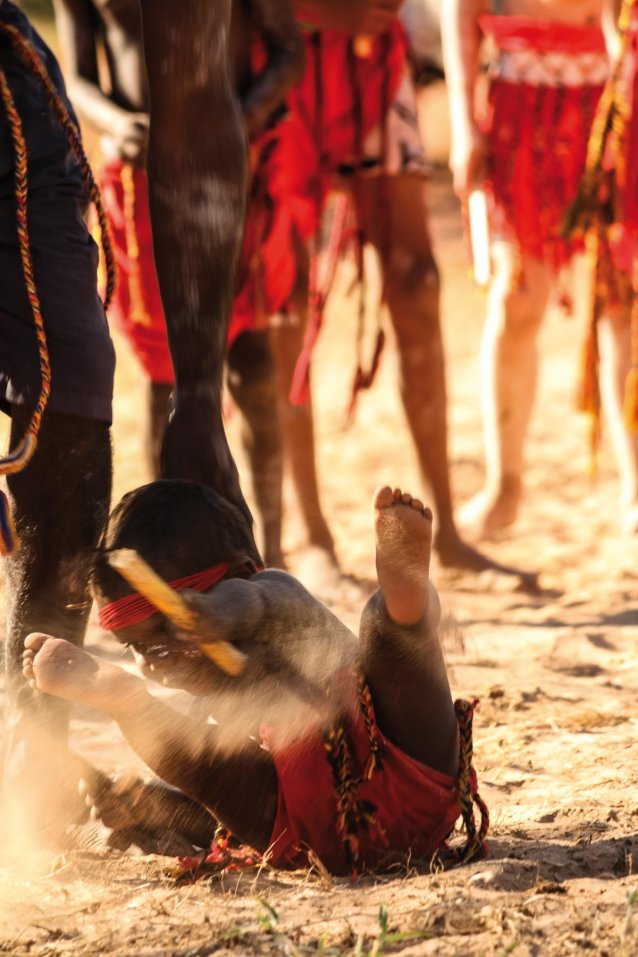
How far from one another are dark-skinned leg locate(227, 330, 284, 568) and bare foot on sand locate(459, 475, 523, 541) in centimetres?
107

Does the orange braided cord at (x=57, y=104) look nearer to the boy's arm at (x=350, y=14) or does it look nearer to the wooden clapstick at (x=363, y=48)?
the boy's arm at (x=350, y=14)

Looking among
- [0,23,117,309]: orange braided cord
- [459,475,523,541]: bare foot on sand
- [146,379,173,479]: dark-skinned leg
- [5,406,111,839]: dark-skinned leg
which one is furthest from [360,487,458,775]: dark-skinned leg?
[459,475,523,541]: bare foot on sand

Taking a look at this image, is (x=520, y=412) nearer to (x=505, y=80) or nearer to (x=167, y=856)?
(x=505, y=80)

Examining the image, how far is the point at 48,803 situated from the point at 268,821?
0.38 meters

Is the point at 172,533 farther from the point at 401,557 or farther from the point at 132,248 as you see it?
the point at 132,248

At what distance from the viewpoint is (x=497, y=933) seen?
6.14 ft

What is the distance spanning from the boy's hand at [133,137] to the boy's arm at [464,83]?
1.31m

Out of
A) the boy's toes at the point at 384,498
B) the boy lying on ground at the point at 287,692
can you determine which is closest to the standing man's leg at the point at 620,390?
the boy lying on ground at the point at 287,692

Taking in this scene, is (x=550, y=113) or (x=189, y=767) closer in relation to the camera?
(x=189, y=767)

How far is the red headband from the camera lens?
6.75 ft

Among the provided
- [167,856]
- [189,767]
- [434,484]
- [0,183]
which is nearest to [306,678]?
[189,767]

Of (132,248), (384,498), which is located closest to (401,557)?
(384,498)

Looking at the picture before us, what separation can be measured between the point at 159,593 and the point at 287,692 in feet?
1.10

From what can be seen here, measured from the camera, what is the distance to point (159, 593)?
76.2 inches
